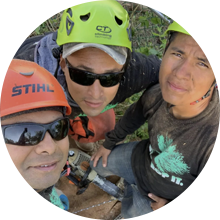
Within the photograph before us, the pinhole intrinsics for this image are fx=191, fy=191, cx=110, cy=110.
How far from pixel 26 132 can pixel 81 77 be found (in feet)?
2.40

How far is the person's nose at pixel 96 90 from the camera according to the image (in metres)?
1.75

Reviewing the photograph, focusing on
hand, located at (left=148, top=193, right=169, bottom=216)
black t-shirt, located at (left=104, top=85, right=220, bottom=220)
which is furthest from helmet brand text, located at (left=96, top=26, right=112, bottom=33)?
hand, located at (left=148, top=193, right=169, bottom=216)

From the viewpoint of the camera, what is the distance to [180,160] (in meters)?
1.66

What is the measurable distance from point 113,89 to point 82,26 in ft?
2.09

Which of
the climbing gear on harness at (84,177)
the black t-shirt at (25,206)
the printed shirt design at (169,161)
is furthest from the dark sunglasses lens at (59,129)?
the climbing gear on harness at (84,177)

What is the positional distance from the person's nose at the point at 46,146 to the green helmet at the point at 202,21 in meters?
1.24

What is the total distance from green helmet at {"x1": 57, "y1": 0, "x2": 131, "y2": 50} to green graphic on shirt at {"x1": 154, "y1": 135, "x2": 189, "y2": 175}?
976 millimetres

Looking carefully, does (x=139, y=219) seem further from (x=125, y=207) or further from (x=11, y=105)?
(x=11, y=105)

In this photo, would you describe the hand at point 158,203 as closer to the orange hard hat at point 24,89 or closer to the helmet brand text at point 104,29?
the orange hard hat at point 24,89

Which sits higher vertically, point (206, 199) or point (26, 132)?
point (26, 132)

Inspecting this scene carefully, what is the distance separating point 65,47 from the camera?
5.66 ft

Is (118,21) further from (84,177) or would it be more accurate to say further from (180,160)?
(84,177)

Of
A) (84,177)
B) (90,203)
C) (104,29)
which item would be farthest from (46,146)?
(90,203)

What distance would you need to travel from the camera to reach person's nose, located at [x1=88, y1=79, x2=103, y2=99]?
175 centimetres
